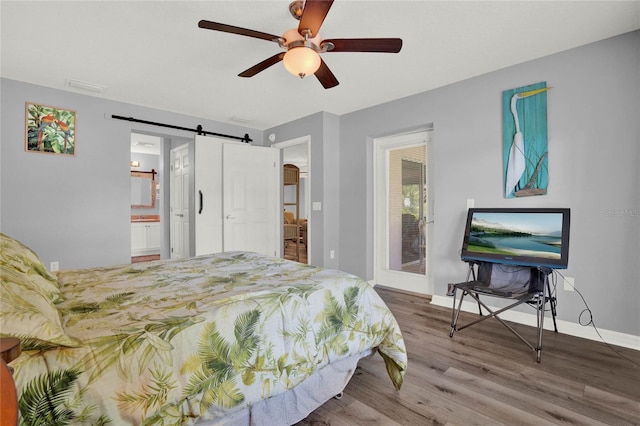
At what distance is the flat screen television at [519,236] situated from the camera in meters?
2.53

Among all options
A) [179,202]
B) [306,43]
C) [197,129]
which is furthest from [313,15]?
[179,202]

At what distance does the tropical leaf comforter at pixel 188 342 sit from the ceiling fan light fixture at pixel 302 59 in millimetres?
1349

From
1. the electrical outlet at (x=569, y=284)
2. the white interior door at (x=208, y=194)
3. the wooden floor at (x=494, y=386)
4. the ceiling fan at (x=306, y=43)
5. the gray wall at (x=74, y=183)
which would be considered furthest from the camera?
the white interior door at (x=208, y=194)

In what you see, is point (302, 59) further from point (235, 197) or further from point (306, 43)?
point (235, 197)

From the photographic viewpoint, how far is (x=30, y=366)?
2.97 feet

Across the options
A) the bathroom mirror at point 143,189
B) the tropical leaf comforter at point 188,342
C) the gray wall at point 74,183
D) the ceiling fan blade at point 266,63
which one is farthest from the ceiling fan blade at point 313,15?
the bathroom mirror at point 143,189

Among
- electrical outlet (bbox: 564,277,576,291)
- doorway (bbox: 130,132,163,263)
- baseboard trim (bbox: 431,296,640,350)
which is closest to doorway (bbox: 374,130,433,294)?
baseboard trim (bbox: 431,296,640,350)

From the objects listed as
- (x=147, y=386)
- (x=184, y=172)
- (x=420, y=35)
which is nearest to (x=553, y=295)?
(x=420, y=35)

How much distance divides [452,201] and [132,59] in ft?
11.5

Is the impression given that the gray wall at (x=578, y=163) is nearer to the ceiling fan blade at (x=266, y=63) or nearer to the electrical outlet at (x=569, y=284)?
the electrical outlet at (x=569, y=284)

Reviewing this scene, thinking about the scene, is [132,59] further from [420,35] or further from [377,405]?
[377,405]

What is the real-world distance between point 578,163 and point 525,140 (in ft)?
1.52

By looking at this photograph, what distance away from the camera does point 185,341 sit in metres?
1.15

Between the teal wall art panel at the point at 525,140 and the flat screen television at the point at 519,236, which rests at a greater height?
the teal wall art panel at the point at 525,140
